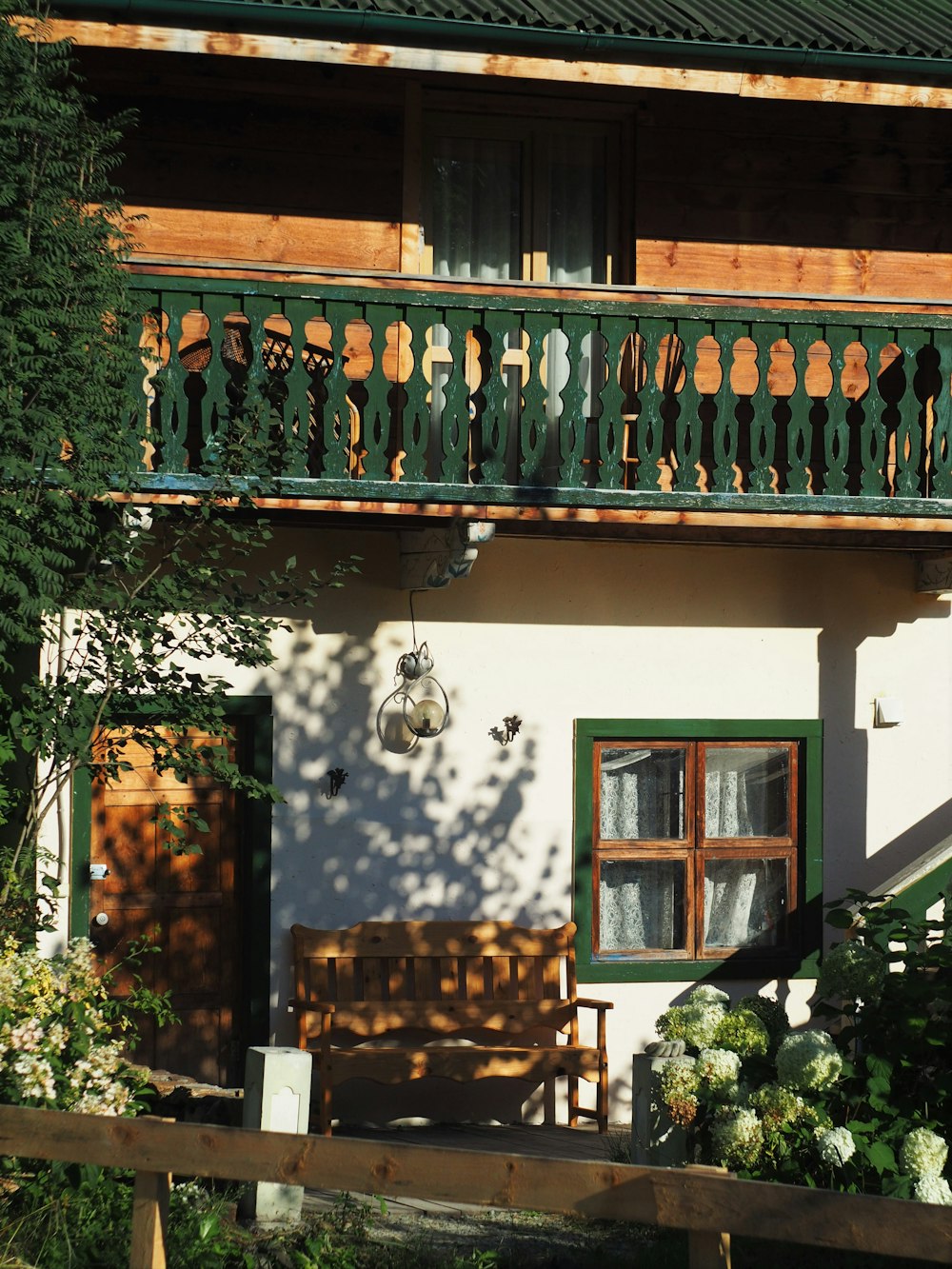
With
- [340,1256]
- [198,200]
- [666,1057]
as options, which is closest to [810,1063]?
[666,1057]

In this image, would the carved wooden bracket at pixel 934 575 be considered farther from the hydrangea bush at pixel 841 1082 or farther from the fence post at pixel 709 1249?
the fence post at pixel 709 1249

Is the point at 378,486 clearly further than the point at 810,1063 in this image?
Yes

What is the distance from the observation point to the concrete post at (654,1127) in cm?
664

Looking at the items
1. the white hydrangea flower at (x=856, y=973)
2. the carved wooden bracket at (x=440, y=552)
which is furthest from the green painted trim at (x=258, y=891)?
the white hydrangea flower at (x=856, y=973)

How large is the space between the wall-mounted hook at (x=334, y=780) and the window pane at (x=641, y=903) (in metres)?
1.73

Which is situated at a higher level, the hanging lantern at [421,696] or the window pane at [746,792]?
the hanging lantern at [421,696]

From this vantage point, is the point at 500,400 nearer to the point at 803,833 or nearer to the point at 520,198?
the point at 520,198

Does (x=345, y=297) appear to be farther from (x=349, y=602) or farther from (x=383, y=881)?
(x=383, y=881)

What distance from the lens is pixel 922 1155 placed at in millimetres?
6070

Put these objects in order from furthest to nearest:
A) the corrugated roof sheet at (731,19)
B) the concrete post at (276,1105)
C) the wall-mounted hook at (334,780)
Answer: the wall-mounted hook at (334,780)
the corrugated roof sheet at (731,19)
the concrete post at (276,1105)

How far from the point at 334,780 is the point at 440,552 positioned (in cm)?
155

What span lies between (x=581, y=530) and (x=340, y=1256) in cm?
466

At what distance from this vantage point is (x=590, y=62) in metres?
9.28

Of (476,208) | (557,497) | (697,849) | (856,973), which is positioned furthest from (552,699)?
(856,973)
